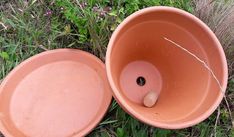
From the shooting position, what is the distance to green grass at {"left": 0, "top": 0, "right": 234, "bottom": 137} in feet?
5.98

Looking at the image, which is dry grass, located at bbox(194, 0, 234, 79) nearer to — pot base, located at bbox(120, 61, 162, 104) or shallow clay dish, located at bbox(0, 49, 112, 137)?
pot base, located at bbox(120, 61, 162, 104)

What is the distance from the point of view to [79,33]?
197cm

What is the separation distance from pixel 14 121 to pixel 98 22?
2.19 feet

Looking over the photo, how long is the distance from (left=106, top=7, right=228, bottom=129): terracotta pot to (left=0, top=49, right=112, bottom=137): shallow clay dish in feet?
0.57

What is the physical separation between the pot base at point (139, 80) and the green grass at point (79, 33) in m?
0.11

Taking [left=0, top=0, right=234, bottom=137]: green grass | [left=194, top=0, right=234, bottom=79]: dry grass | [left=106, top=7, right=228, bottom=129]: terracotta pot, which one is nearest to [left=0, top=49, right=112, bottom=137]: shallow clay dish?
[left=0, top=0, right=234, bottom=137]: green grass

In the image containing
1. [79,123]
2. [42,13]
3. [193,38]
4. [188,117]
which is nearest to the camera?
[188,117]

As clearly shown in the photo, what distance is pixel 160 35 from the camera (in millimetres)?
1771

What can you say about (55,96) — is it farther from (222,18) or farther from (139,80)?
(222,18)

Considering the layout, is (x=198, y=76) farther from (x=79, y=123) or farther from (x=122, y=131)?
(x=79, y=123)

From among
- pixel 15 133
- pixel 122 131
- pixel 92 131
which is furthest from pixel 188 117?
pixel 15 133

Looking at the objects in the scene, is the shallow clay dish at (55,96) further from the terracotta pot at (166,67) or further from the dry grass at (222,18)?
the dry grass at (222,18)

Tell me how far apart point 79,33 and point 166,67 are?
503mm

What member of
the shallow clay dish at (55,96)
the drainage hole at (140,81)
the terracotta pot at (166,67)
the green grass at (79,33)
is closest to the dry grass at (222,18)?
the green grass at (79,33)
